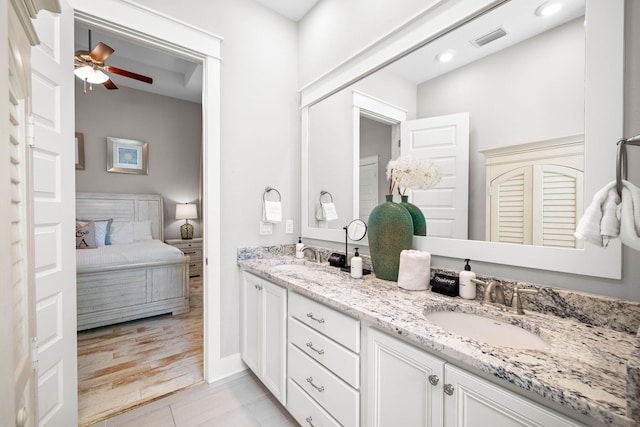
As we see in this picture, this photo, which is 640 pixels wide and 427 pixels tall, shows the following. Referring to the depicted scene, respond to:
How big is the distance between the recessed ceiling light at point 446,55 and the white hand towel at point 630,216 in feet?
3.32

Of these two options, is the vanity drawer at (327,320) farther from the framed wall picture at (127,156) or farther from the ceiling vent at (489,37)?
the framed wall picture at (127,156)

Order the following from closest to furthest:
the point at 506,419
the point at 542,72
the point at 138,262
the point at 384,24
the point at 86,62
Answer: the point at 506,419 < the point at 542,72 < the point at 384,24 < the point at 86,62 < the point at 138,262

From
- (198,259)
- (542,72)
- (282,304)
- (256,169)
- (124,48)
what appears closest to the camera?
(542,72)

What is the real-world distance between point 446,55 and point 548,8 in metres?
0.41

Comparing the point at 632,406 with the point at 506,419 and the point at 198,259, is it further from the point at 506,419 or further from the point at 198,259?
the point at 198,259

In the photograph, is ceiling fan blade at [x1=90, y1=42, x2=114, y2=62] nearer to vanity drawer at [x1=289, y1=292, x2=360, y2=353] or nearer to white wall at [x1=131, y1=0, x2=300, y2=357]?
white wall at [x1=131, y1=0, x2=300, y2=357]

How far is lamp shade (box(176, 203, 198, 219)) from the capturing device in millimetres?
4984

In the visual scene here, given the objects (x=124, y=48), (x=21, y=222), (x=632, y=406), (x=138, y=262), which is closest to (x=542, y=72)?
(x=632, y=406)

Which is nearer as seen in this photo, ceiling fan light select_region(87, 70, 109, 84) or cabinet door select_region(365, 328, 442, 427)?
cabinet door select_region(365, 328, 442, 427)

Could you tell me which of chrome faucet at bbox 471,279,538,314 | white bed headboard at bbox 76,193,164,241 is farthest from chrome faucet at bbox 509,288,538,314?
white bed headboard at bbox 76,193,164,241

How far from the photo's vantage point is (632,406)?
1.60ft

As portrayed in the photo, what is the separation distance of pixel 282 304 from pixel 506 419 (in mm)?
1106

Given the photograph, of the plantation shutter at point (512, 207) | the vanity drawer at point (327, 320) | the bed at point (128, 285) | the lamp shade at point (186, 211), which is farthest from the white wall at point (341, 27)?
the lamp shade at point (186, 211)

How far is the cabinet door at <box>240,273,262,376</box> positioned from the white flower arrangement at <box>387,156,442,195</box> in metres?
1.09
